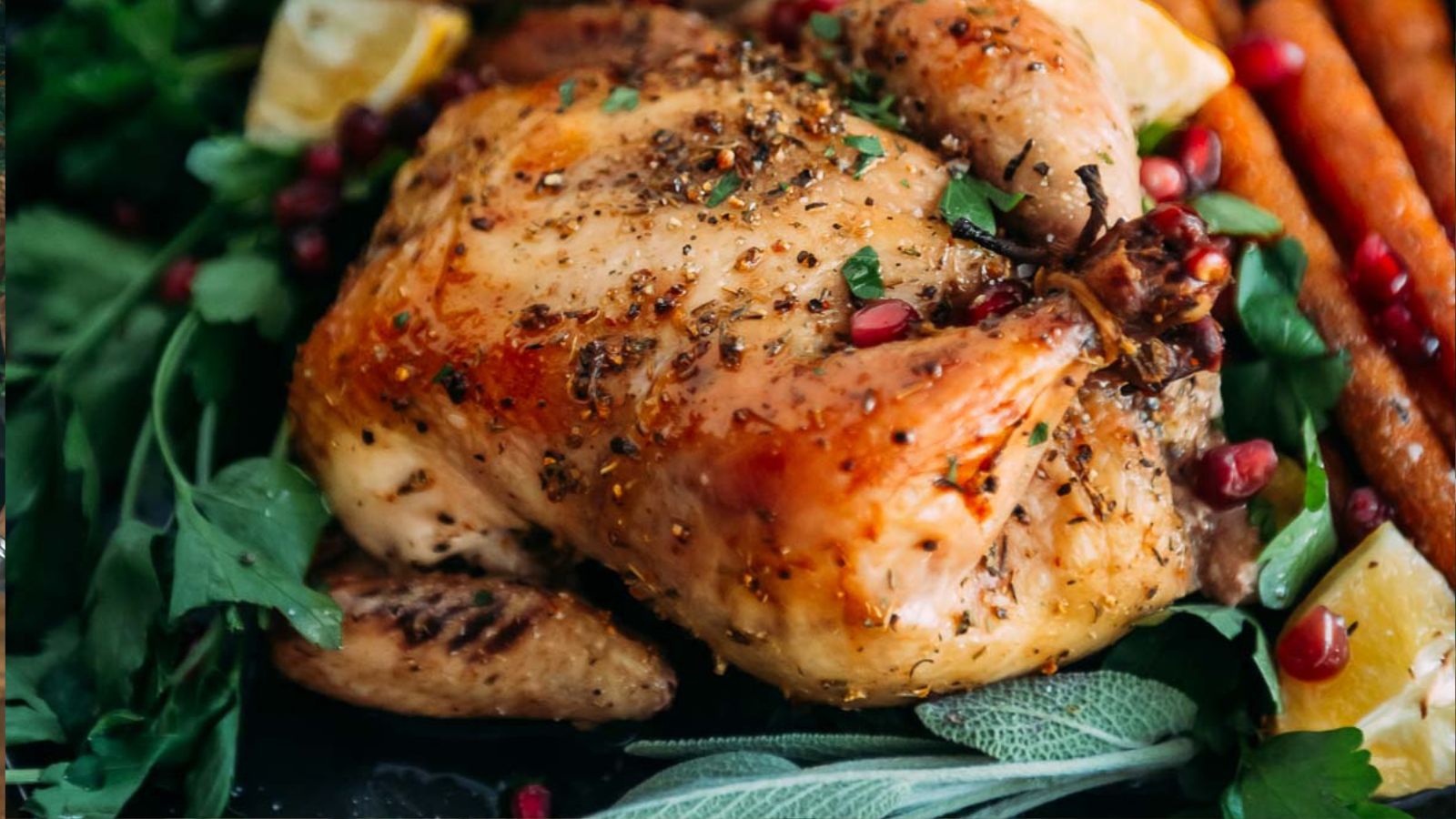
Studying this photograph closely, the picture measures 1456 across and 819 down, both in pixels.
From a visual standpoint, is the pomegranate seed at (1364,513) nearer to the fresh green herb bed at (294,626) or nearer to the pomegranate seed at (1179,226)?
the fresh green herb bed at (294,626)

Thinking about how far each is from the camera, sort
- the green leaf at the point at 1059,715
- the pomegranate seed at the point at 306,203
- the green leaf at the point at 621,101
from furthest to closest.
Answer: the pomegranate seed at the point at 306,203 → the green leaf at the point at 621,101 → the green leaf at the point at 1059,715

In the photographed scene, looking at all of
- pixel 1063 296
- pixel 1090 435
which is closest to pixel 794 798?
pixel 1090 435

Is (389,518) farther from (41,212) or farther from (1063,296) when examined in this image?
(41,212)

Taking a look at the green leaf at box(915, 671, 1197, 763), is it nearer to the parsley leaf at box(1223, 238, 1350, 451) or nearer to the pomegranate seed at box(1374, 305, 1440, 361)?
the parsley leaf at box(1223, 238, 1350, 451)

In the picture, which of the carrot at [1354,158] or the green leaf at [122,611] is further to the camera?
the carrot at [1354,158]

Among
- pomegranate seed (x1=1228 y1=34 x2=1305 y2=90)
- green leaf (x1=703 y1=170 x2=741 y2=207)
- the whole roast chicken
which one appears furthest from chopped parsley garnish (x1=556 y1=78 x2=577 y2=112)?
pomegranate seed (x1=1228 y1=34 x2=1305 y2=90)

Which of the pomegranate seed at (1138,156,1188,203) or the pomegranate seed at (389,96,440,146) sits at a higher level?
the pomegranate seed at (1138,156,1188,203)

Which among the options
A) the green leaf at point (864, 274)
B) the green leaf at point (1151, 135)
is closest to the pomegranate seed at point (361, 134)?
the green leaf at point (864, 274)
